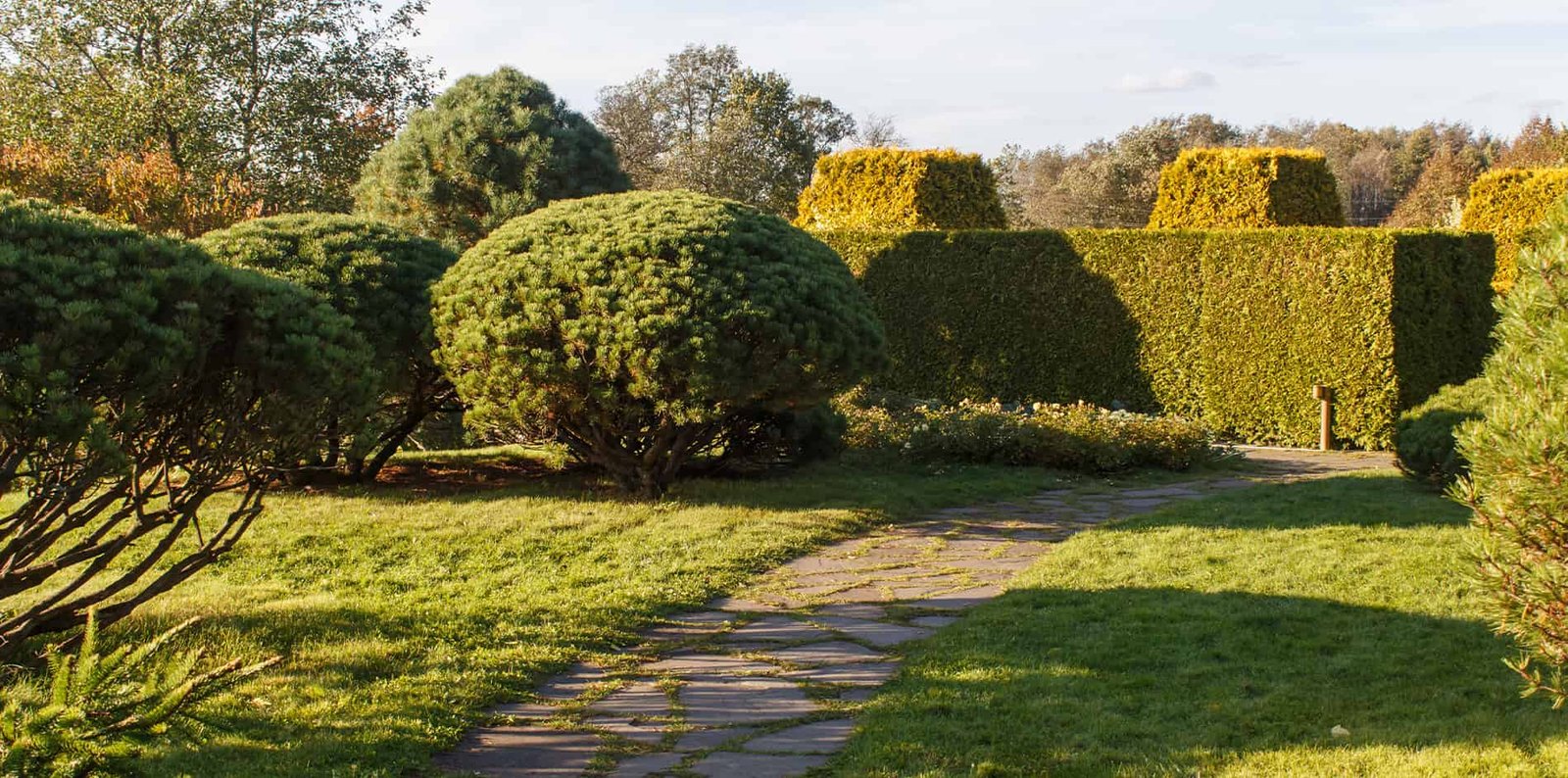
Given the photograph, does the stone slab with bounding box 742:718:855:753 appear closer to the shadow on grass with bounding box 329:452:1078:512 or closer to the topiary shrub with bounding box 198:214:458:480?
the shadow on grass with bounding box 329:452:1078:512

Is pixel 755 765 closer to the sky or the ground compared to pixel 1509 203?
closer to the ground

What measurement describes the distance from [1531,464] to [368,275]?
24.7 ft

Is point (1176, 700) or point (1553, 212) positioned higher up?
point (1553, 212)

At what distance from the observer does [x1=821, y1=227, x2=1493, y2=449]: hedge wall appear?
503 inches

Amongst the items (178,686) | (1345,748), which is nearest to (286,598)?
(178,686)

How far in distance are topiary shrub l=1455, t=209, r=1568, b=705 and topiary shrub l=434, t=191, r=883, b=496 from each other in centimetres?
504

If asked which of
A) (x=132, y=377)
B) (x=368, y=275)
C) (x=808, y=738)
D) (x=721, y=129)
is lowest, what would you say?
(x=808, y=738)

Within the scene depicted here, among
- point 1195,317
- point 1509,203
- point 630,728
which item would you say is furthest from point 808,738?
point 1509,203

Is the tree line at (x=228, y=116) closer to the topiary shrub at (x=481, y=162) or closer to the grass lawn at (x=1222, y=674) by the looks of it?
the topiary shrub at (x=481, y=162)

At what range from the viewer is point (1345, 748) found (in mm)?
3980

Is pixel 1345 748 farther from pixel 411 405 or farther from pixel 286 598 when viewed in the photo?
pixel 411 405

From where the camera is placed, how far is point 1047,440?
11.3 metres

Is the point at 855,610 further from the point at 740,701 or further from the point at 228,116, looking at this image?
the point at 228,116

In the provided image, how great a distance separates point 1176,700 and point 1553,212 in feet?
6.98
